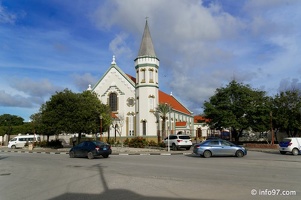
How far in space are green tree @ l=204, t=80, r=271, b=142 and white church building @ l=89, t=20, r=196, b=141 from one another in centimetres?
982

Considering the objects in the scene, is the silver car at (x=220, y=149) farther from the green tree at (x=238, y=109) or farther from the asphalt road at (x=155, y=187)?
the green tree at (x=238, y=109)

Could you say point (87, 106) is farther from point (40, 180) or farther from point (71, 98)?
point (40, 180)

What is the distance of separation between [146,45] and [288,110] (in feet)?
89.3

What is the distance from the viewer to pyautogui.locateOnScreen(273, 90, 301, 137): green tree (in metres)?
39.7

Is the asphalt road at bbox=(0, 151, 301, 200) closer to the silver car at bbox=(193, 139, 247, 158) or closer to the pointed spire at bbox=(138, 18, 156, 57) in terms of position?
the silver car at bbox=(193, 139, 247, 158)

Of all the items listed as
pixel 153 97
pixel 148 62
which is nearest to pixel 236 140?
pixel 153 97

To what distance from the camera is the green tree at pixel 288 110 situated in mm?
39656

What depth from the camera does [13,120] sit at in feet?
347

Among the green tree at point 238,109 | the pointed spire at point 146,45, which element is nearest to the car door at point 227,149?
the green tree at point 238,109

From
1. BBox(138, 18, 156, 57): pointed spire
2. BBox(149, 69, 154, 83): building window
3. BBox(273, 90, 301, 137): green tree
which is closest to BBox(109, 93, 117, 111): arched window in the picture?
BBox(149, 69, 154, 83): building window

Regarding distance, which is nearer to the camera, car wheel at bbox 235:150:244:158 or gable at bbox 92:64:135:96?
car wheel at bbox 235:150:244:158

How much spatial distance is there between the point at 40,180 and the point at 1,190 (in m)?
2.16

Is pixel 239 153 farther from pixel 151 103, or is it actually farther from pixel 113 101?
pixel 113 101

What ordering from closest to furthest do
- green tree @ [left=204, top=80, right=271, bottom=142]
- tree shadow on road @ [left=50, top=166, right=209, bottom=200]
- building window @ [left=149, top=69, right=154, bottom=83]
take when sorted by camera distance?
tree shadow on road @ [left=50, top=166, right=209, bottom=200], green tree @ [left=204, top=80, right=271, bottom=142], building window @ [left=149, top=69, right=154, bottom=83]
